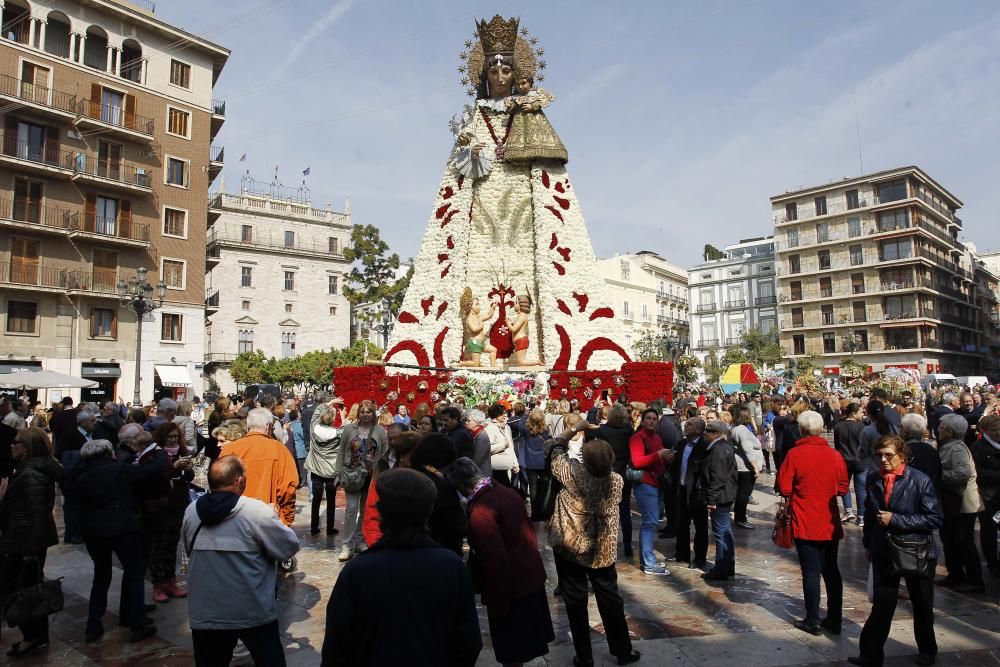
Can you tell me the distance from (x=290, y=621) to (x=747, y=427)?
611 centimetres

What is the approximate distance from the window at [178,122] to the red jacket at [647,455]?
29.5m

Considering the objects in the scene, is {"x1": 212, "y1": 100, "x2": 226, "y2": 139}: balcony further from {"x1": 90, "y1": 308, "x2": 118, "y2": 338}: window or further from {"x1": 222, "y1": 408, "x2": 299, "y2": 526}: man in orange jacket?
{"x1": 222, "y1": 408, "x2": 299, "y2": 526}: man in orange jacket

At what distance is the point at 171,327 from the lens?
2856 centimetres

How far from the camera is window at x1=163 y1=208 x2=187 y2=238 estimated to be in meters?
29.1

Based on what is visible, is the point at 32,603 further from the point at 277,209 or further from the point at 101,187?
the point at 277,209

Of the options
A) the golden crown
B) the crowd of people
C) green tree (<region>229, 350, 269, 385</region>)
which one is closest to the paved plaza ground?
the crowd of people

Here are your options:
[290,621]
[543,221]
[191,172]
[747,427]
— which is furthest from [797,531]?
[191,172]

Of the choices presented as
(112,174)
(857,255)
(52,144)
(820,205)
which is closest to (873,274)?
(857,255)

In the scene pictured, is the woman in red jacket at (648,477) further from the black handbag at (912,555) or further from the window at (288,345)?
the window at (288,345)

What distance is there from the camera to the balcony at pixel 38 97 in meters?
24.9

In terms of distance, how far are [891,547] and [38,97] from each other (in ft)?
104

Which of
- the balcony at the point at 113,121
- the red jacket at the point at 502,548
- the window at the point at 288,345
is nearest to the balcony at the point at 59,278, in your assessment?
the balcony at the point at 113,121

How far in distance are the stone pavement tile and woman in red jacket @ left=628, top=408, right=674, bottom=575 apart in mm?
1680

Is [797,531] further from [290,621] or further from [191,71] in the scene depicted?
[191,71]
